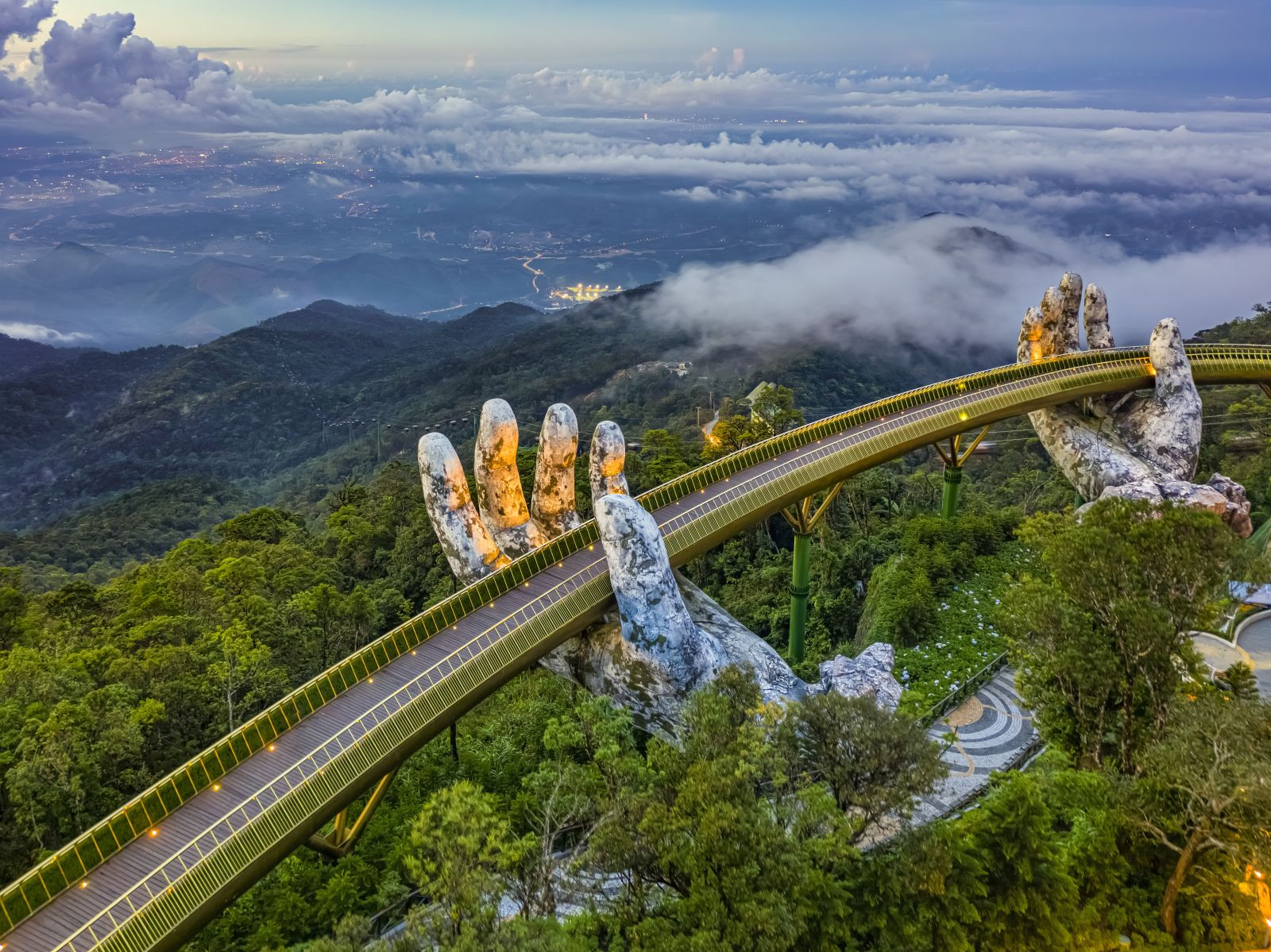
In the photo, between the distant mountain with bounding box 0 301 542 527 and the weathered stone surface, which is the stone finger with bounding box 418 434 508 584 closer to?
the weathered stone surface

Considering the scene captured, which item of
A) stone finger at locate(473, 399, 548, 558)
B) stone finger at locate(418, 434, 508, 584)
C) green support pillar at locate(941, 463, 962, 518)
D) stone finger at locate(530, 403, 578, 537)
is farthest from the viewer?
green support pillar at locate(941, 463, 962, 518)

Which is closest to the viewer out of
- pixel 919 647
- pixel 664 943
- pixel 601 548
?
pixel 664 943

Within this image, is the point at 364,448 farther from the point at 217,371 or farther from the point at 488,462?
the point at 488,462

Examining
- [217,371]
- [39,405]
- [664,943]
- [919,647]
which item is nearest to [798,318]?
[217,371]

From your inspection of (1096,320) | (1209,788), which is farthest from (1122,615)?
(1096,320)

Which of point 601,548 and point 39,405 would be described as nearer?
point 601,548

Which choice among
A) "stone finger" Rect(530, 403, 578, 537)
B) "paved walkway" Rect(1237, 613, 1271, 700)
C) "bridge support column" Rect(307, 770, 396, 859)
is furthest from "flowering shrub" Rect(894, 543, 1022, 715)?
"bridge support column" Rect(307, 770, 396, 859)

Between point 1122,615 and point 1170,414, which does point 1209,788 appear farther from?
point 1170,414
